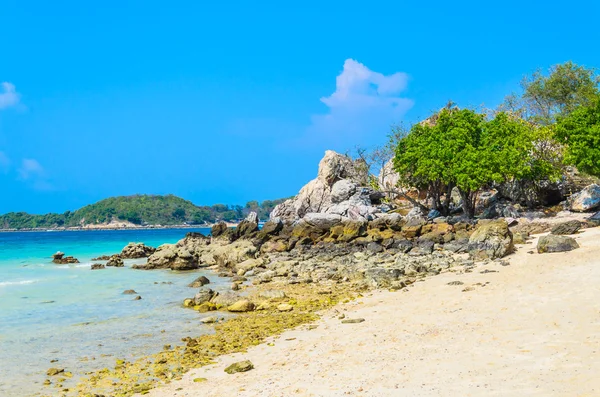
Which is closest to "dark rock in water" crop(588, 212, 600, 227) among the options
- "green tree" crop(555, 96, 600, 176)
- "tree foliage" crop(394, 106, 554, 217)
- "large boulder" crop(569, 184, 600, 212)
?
"green tree" crop(555, 96, 600, 176)

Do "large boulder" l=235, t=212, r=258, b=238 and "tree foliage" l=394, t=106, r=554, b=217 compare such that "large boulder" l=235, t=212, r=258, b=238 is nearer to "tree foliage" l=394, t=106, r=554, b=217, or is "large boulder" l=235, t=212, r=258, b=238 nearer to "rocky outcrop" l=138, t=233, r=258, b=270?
"rocky outcrop" l=138, t=233, r=258, b=270

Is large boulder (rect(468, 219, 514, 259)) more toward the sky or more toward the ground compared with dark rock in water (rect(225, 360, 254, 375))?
more toward the sky

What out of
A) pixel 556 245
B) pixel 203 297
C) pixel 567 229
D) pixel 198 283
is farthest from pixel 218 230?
pixel 556 245

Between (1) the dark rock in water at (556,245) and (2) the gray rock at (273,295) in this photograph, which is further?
(1) the dark rock in water at (556,245)

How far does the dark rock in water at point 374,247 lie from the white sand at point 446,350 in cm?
1496

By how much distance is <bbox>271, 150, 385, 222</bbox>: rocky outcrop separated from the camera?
54.5m

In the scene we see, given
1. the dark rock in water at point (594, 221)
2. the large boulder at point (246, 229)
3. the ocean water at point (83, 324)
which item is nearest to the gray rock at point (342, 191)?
the large boulder at point (246, 229)

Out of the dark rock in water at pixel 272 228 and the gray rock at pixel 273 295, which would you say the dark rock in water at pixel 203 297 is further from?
the dark rock in water at pixel 272 228

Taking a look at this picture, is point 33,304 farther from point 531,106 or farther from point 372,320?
point 531,106

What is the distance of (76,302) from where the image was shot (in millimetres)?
21094

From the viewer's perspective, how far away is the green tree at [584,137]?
99.1 feet

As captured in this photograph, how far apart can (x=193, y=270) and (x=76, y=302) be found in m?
11.6

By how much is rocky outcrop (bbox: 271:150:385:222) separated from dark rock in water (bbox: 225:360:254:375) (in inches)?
1595

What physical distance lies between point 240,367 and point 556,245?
1669 centimetres
